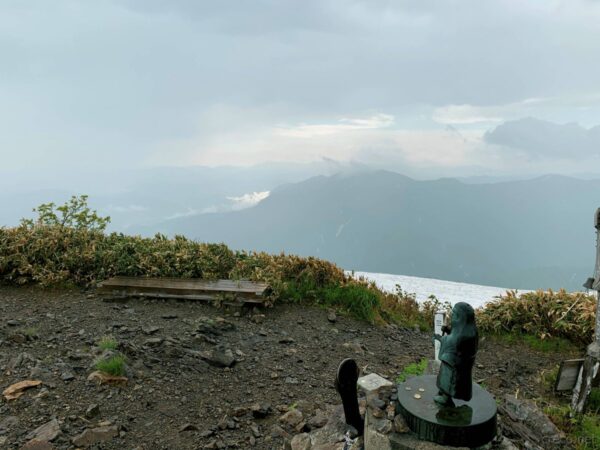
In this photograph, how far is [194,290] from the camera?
7.94m

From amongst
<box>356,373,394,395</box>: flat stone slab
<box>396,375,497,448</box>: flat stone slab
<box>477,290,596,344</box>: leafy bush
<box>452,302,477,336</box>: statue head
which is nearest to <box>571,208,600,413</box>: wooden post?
<box>477,290,596,344</box>: leafy bush

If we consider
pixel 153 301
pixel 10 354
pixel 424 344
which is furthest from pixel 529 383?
pixel 10 354

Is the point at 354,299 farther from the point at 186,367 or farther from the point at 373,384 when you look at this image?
the point at 373,384

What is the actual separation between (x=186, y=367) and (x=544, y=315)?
6414 millimetres

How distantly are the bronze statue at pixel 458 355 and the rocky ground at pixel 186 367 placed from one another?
69.0 inches

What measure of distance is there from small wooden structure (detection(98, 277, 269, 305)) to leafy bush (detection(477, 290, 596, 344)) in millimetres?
4141

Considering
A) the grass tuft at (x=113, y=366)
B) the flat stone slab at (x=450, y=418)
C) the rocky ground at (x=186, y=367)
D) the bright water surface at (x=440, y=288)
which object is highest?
the flat stone slab at (x=450, y=418)

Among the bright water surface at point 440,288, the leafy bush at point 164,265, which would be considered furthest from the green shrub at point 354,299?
the bright water surface at point 440,288

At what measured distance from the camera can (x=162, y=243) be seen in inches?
379

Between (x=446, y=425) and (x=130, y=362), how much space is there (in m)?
3.71

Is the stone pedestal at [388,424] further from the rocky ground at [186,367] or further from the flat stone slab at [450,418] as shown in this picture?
the rocky ground at [186,367]

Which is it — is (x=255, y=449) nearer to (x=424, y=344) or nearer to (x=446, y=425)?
(x=446, y=425)

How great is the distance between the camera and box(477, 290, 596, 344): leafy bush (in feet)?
26.1

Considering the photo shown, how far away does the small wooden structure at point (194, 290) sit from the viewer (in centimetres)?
780
